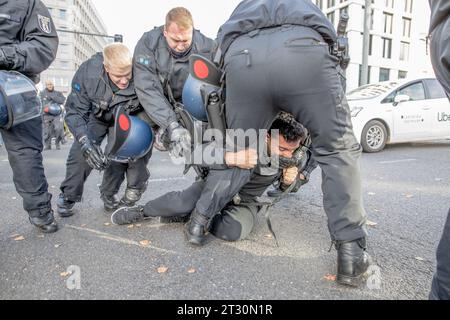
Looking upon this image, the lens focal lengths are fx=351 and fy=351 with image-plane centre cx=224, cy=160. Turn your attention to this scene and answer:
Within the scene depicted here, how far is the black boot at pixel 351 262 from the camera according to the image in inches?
65.4

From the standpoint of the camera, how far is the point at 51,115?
385 inches

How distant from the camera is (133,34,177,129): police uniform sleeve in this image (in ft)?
8.16

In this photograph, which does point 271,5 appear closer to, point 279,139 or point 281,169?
point 279,139

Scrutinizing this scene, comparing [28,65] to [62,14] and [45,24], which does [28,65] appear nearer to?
[45,24]

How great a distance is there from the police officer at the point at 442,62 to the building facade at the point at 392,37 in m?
33.4

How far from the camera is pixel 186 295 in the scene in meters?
1.61

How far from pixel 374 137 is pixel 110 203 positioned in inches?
211

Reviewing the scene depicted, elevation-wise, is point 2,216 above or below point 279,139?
below

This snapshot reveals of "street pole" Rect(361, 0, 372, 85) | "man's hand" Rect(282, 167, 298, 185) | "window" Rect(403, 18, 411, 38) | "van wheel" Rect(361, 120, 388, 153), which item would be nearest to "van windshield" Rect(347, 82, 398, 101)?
"van wheel" Rect(361, 120, 388, 153)

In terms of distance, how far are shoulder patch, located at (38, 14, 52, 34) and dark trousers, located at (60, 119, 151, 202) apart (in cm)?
81

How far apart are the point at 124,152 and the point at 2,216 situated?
3.94 ft

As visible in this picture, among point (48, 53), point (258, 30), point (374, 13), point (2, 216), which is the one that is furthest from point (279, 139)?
point (374, 13)

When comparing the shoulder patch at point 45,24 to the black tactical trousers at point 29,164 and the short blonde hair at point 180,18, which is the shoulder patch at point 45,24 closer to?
the black tactical trousers at point 29,164

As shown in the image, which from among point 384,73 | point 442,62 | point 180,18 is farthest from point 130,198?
point 384,73
